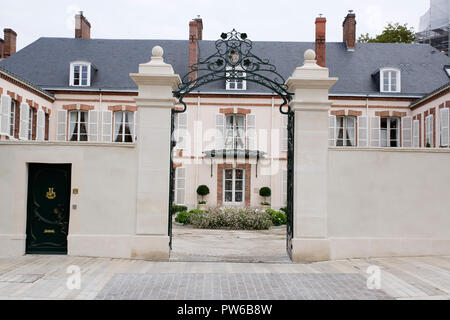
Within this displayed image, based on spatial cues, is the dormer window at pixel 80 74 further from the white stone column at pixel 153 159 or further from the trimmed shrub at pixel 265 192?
the white stone column at pixel 153 159

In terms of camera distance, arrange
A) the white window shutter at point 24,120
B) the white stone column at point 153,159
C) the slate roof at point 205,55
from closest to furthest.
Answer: the white stone column at point 153,159 < the white window shutter at point 24,120 < the slate roof at point 205,55

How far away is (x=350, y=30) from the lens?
22.7 metres

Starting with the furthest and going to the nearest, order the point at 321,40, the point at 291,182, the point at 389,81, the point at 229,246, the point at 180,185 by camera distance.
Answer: the point at 321,40 → the point at 389,81 → the point at 180,185 → the point at 229,246 → the point at 291,182

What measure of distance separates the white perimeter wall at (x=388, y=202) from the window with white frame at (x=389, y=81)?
13.6 m

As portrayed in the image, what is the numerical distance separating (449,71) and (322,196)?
17211 millimetres

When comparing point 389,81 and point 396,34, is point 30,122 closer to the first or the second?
point 389,81

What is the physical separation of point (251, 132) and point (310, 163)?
12.2 meters

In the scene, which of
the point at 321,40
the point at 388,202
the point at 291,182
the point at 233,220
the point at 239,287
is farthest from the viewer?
the point at 321,40

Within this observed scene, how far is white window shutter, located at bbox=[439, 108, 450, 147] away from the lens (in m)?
16.5

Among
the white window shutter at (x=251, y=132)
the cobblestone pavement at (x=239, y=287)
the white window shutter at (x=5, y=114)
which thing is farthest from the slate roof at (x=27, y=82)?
the cobblestone pavement at (x=239, y=287)

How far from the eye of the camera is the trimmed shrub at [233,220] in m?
14.6

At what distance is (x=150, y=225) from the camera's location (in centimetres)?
754

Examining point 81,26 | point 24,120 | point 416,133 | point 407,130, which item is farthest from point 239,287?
point 81,26

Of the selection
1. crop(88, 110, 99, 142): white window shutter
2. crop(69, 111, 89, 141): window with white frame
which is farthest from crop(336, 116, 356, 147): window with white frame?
crop(69, 111, 89, 141): window with white frame
